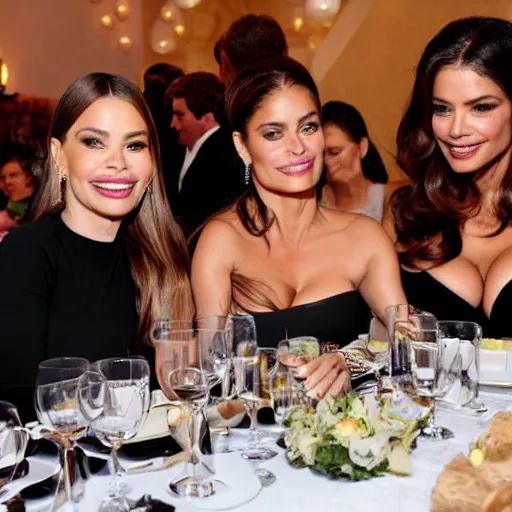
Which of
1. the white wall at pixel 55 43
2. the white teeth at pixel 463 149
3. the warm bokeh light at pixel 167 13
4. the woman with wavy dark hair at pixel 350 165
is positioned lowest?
the white teeth at pixel 463 149

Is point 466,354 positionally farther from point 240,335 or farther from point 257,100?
point 257,100

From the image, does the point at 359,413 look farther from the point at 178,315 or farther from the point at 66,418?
the point at 178,315

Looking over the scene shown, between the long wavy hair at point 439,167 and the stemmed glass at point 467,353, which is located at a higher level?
the long wavy hair at point 439,167

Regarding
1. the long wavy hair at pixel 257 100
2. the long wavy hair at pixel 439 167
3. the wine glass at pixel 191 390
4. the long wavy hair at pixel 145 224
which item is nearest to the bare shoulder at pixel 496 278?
the long wavy hair at pixel 439 167

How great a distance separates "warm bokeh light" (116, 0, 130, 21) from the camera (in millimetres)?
7973

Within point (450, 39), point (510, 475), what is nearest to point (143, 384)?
point (510, 475)

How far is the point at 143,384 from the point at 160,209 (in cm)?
98

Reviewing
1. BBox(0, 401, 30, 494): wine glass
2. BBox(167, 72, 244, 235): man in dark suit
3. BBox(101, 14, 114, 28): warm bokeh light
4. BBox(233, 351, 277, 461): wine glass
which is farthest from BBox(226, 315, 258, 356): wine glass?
BBox(101, 14, 114, 28): warm bokeh light

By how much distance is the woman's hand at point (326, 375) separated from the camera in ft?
5.01

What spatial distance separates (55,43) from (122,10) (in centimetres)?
109

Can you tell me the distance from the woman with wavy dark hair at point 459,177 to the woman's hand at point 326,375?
95 cm

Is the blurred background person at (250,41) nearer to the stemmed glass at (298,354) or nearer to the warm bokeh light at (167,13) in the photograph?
the stemmed glass at (298,354)

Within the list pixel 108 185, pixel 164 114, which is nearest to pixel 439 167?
pixel 108 185

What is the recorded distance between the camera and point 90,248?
2.06 m
